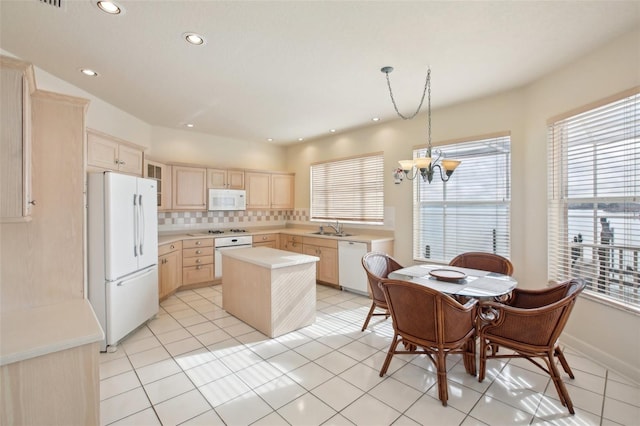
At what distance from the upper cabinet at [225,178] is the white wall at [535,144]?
2.36 metres

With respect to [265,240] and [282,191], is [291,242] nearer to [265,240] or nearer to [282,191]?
[265,240]

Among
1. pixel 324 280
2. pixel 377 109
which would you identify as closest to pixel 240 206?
pixel 324 280

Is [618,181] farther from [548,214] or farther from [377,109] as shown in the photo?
[377,109]

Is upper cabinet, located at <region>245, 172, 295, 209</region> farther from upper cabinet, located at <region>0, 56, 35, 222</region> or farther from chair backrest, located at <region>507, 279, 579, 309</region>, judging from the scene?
chair backrest, located at <region>507, 279, 579, 309</region>

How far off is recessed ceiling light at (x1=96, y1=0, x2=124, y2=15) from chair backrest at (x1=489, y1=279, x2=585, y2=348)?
344 cm

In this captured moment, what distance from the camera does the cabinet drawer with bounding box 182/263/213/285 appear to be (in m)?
4.82

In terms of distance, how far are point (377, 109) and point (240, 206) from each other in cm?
315

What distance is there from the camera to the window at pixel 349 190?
198 inches

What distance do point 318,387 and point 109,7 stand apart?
3124 millimetres

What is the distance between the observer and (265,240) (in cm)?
579

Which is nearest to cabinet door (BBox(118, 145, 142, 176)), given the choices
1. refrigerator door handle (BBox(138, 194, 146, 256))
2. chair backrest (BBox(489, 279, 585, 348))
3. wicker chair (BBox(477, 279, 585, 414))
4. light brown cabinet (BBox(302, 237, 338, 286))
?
refrigerator door handle (BBox(138, 194, 146, 256))

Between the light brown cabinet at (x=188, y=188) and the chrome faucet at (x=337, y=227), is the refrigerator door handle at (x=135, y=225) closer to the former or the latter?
the light brown cabinet at (x=188, y=188)

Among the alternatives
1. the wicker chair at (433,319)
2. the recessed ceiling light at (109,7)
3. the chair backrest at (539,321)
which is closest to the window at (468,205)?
the chair backrest at (539,321)

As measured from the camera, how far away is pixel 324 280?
202 inches
